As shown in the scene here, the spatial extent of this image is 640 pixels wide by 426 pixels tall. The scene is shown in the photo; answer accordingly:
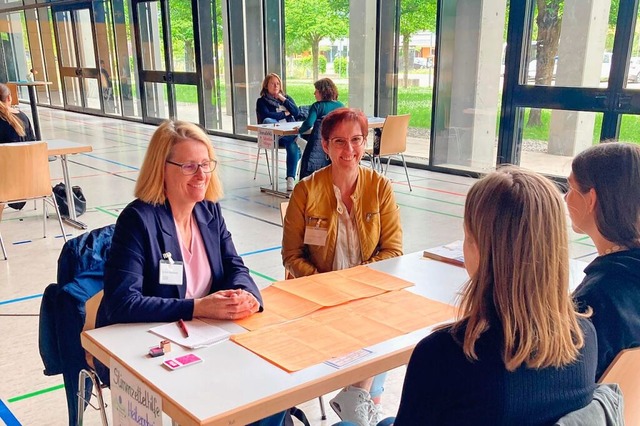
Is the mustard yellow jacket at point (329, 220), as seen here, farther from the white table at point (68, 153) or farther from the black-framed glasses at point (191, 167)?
the white table at point (68, 153)

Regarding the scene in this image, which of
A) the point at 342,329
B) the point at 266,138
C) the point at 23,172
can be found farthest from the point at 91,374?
the point at 266,138

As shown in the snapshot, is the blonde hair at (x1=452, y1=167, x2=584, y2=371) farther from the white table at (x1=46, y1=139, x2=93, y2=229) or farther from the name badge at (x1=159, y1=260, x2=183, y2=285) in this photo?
the white table at (x1=46, y1=139, x2=93, y2=229)

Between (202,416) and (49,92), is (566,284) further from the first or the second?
(49,92)

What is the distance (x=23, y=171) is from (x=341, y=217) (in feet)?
9.97

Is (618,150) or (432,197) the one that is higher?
(618,150)

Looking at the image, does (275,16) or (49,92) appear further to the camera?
(49,92)

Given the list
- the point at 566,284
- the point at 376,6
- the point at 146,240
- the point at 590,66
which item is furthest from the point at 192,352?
the point at 376,6

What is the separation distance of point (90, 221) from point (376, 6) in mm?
5141

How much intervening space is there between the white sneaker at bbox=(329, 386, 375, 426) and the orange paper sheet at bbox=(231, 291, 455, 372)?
38 cm

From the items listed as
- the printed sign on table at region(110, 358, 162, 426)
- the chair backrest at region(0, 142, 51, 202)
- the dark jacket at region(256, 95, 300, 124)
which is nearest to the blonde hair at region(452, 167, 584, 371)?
the printed sign on table at region(110, 358, 162, 426)

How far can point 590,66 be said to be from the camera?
6211 millimetres

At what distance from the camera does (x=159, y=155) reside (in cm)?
199

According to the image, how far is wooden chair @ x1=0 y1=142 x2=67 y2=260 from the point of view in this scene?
14.3 ft

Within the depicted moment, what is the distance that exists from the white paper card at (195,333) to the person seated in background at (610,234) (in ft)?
3.23
